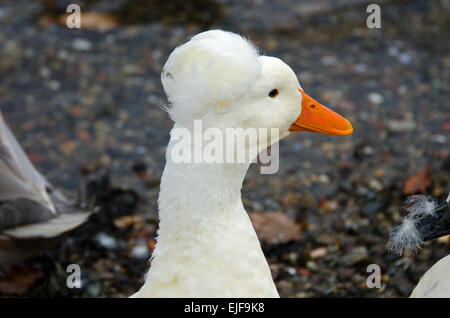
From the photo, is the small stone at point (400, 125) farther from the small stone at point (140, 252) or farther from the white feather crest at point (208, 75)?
the white feather crest at point (208, 75)

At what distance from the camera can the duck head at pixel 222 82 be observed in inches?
94.3

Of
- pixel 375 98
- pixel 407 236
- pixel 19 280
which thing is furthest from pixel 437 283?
pixel 375 98

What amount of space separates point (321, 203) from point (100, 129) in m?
1.79

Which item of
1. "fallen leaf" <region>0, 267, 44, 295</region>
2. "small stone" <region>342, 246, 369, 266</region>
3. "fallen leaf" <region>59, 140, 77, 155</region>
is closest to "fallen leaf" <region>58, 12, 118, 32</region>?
"fallen leaf" <region>59, 140, 77, 155</region>

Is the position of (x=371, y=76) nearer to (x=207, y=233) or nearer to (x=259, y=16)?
(x=259, y=16)

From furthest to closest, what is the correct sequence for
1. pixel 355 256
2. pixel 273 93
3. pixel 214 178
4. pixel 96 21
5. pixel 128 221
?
1. pixel 96 21
2. pixel 128 221
3. pixel 355 256
4. pixel 273 93
5. pixel 214 178

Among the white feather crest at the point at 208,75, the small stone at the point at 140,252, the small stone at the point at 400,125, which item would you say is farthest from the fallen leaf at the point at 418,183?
the white feather crest at the point at 208,75

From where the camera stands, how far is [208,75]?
2.38m

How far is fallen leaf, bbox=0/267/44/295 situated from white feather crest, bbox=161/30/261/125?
1848 mm

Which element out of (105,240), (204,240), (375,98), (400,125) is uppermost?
(375,98)

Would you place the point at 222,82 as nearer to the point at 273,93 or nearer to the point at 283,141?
the point at 273,93

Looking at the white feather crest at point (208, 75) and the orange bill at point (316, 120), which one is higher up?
the white feather crest at point (208, 75)

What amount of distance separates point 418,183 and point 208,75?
2432mm

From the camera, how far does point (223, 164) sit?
251 cm
